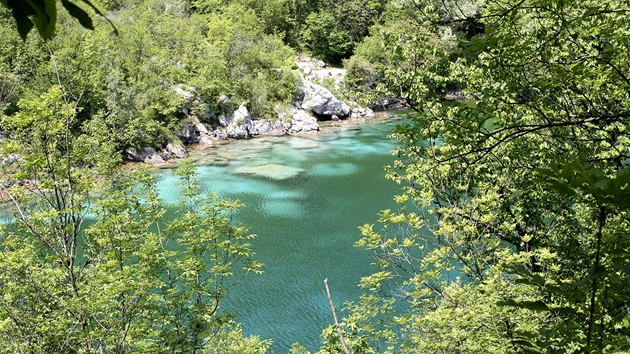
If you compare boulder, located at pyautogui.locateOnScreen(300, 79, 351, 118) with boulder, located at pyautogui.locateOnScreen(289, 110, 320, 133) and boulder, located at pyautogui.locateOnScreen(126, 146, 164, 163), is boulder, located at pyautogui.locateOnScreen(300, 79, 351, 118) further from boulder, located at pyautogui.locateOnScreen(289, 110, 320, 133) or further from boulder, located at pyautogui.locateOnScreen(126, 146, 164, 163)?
boulder, located at pyautogui.locateOnScreen(126, 146, 164, 163)

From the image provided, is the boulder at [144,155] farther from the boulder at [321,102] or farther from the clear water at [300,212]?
the boulder at [321,102]

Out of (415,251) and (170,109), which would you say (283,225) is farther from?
(170,109)

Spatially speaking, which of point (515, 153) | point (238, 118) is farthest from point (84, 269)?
point (238, 118)

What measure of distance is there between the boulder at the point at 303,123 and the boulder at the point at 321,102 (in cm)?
196

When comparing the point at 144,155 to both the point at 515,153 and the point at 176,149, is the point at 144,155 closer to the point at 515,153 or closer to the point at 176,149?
the point at 176,149

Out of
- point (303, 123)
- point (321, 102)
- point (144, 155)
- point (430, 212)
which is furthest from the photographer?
point (321, 102)

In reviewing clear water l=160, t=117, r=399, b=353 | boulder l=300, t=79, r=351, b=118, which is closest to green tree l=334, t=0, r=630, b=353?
clear water l=160, t=117, r=399, b=353

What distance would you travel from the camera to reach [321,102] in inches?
1468

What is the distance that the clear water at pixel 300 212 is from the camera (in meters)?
12.1

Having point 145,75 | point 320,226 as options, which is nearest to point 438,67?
point 320,226

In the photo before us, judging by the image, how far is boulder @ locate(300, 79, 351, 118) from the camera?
Answer: 123 ft

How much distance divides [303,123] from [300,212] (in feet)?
56.2

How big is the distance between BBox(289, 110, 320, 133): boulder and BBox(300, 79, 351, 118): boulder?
77.1 inches

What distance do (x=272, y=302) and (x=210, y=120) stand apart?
22.6 metres
